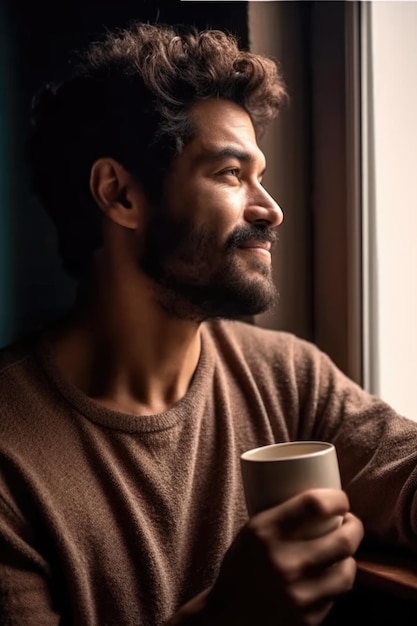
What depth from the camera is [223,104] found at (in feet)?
3.03

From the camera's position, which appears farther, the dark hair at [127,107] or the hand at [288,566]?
the dark hair at [127,107]

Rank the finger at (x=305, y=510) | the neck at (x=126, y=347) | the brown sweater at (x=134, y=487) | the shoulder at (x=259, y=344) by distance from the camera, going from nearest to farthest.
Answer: the finger at (x=305, y=510), the brown sweater at (x=134, y=487), the neck at (x=126, y=347), the shoulder at (x=259, y=344)

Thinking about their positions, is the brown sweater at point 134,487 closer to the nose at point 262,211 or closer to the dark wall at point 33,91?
the dark wall at point 33,91

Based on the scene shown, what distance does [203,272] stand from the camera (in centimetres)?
91

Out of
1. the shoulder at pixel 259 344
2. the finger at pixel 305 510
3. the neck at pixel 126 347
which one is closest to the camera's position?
the finger at pixel 305 510

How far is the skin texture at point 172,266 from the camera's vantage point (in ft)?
2.96

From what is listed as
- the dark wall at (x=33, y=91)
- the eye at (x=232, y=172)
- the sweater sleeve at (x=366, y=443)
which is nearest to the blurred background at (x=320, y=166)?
the dark wall at (x=33, y=91)

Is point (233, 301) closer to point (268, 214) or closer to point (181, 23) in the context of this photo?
point (268, 214)

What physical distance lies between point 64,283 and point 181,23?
1.21ft

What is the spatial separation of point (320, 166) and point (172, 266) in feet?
1.19

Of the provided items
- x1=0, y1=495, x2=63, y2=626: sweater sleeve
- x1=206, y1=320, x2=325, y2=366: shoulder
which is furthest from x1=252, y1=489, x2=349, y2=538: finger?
x1=206, y1=320, x2=325, y2=366: shoulder

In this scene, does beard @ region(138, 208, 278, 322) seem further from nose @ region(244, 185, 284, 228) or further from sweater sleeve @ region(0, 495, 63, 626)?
sweater sleeve @ region(0, 495, 63, 626)

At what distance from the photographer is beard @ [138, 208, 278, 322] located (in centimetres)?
90

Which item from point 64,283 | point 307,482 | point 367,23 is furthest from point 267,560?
point 367,23
